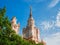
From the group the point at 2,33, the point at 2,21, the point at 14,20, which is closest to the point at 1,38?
the point at 2,33

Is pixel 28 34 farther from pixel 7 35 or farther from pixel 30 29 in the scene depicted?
pixel 7 35

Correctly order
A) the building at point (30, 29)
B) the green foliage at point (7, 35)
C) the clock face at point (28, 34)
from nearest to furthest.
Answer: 1. the green foliage at point (7, 35)
2. the clock face at point (28, 34)
3. the building at point (30, 29)

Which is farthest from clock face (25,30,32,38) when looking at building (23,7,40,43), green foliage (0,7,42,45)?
green foliage (0,7,42,45)

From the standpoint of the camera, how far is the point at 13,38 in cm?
2389

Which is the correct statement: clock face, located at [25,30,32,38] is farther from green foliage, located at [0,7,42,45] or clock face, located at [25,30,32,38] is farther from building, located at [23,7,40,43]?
green foliage, located at [0,7,42,45]

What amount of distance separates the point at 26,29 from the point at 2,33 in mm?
37654

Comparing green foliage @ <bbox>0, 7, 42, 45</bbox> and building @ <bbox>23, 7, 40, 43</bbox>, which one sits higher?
building @ <bbox>23, 7, 40, 43</bbox>

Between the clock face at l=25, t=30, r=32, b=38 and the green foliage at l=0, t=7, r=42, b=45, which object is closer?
the green foliage at l=0, t=7, r=42, b=45

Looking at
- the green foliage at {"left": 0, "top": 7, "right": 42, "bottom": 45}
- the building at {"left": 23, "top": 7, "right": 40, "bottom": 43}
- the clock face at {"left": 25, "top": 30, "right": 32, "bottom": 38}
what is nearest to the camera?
the green foliage at {"left": 0, "top": 7, "right": 42, "bottom": 45}

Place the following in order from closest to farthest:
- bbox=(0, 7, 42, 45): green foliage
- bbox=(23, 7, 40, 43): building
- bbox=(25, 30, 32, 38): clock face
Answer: bbox=(0, 7, 42, 45): green foliage, bbox=(25, 30, 32, 38): clock face, bbox=(23, 7, 40, 43): building

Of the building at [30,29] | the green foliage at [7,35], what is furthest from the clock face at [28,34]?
the green foliage at [7,35]

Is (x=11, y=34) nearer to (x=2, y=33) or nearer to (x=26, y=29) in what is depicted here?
(x=2, y=33)

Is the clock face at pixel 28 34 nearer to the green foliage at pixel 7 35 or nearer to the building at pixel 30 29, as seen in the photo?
the building at pixel 30 29

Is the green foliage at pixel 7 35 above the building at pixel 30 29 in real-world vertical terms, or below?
below
